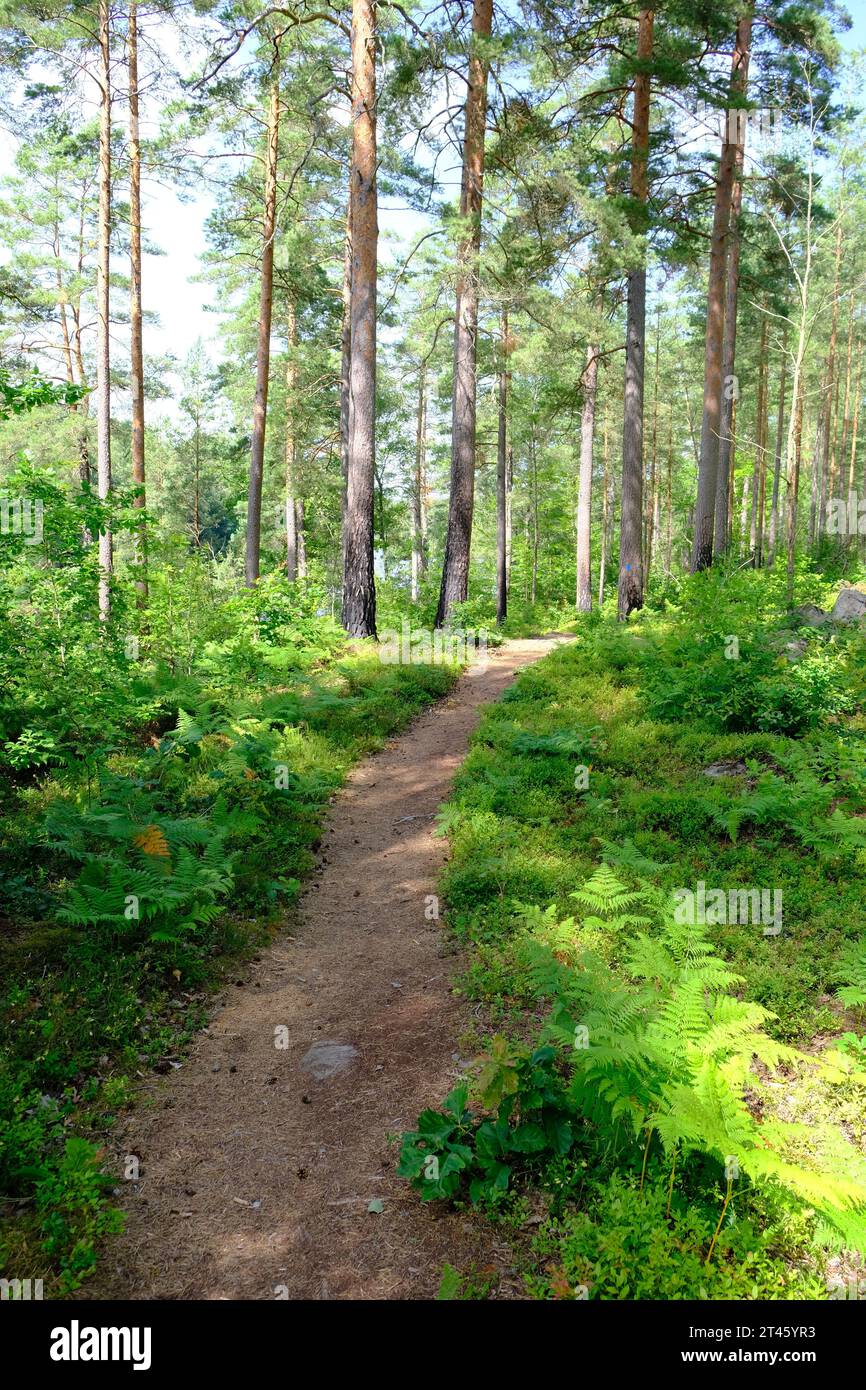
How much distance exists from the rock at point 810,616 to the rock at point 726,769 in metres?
4.98

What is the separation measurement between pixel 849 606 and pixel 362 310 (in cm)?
1005

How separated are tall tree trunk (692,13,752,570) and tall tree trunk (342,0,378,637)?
7.64 meters

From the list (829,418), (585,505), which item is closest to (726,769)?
(585,505)

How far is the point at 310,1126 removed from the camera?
166 inches

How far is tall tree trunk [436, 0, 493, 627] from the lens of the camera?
15023mm

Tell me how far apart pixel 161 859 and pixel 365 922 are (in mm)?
1746

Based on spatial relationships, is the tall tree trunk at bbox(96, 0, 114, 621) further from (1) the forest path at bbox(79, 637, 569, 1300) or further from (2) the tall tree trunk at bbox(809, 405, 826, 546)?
(2) the tall tree trunk at bbox(809, 405, 826, 546)

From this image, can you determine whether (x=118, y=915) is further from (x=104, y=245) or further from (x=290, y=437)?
(x=290, y=437)

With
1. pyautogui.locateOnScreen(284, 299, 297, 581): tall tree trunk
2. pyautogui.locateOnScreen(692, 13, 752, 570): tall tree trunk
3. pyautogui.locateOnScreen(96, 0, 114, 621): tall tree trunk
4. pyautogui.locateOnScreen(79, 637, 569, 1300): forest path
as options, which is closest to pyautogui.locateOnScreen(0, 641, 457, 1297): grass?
pyautogui.locateOnScreen(79, 637, 569, 1300): forest path

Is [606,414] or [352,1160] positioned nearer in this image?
[352,1160]

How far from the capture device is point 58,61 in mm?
14375

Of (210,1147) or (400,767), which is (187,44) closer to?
(400,767)

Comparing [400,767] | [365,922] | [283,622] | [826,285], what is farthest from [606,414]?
[365,922]

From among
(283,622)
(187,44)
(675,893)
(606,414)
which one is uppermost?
(187,44)
